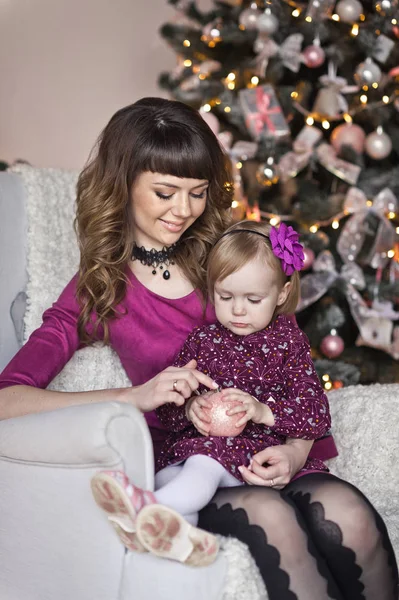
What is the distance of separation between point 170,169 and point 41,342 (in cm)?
47

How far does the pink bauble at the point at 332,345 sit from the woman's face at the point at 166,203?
59.3 inches

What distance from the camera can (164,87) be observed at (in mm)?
3164

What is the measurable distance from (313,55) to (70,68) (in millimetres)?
1649

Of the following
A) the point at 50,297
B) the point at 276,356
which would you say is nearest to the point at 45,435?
the point at 276,356

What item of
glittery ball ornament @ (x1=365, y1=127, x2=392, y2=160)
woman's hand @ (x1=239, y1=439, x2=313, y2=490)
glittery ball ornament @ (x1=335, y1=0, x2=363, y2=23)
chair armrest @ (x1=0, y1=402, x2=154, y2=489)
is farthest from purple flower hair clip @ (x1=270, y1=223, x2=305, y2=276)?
glittery ball ornament @ (x1=335, y1=0, x2=363, y2=23)

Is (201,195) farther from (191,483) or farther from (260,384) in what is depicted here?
(191,483)

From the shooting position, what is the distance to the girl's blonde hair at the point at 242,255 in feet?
5.36

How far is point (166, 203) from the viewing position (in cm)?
167

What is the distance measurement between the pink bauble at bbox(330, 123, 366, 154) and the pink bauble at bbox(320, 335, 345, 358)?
0.73 meters

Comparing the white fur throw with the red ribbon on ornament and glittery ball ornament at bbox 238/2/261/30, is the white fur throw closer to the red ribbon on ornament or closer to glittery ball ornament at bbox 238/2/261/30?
the red ribbon on ornament

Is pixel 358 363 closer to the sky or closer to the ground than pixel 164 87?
closer to the ground

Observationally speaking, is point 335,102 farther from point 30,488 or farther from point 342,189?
point 30,488

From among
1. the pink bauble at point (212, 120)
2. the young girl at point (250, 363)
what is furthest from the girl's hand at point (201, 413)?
the pink bauble at point (212, 120)

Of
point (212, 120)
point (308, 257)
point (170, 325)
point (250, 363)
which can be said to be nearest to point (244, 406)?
point (250, 363)
